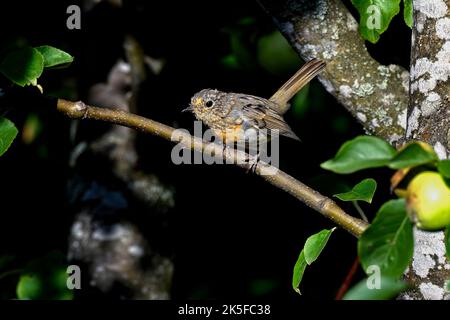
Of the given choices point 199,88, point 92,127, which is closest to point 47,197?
point 92,127

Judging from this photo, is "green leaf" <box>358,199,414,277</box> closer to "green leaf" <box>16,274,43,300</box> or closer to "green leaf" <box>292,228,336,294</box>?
"green leaf" <box>292,228,336,294</box>

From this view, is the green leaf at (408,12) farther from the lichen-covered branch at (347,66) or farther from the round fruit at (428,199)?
the round fruit at (428,199)

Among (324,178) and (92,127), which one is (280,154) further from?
(324,178)

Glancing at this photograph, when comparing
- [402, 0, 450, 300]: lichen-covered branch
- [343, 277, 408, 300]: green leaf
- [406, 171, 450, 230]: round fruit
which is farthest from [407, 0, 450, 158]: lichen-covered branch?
[343, 277, 408, 300]: green leaf

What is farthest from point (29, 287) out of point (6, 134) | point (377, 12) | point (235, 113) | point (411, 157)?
point (411, 157)

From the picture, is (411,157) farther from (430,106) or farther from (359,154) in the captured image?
(430,106)
